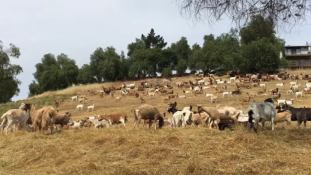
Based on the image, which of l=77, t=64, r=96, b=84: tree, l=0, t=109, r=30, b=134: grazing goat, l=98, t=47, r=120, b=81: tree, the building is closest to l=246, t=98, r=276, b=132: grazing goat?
l=0, t=109, r=30, b=134: grazing goat

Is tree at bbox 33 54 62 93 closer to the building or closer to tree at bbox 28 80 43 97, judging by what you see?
tree at bbox 28 80 43 97

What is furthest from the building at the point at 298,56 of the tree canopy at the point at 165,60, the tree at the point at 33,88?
the tree at the point at 33,88

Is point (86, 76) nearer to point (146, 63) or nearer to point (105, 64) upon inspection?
point (105, 64)

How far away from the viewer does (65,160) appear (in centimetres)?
864

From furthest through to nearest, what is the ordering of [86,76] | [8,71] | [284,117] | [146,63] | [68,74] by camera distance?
[68,74], [86,76], [146,63], [8,71], [284,117]

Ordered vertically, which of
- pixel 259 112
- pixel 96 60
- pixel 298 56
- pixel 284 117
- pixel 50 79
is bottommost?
pixel 284 117

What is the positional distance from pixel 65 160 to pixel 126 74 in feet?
235

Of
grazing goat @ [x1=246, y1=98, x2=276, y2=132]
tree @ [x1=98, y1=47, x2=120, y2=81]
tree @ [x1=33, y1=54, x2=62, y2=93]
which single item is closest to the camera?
grazing goat @ [x1=246, y1=98, x2=276, y2=132]

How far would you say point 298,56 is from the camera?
243ft

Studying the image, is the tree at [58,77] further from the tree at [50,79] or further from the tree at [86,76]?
the tree at [86,76]

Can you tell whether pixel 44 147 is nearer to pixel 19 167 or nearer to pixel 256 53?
pixel 19 167

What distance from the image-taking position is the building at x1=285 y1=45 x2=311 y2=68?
71188mm

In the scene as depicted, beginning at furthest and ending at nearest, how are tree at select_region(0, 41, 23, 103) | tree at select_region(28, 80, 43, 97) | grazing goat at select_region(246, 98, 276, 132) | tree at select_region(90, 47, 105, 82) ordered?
tree at select_region(28, 80, 43, 97) < tree at select_region(90, 47, 105, 82) < tree at select_region(0, 41, 23, 103) < grazing goat at select_region(246, 98, 276, 132)

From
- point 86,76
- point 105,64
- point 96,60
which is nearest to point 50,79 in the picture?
point 86,76
